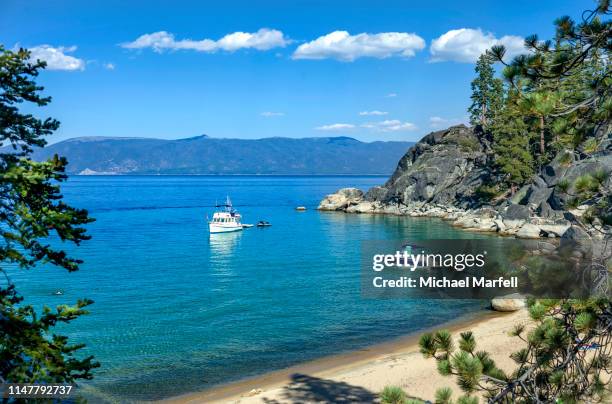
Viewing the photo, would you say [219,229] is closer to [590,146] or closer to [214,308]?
[214,308]

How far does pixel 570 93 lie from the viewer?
8852mm

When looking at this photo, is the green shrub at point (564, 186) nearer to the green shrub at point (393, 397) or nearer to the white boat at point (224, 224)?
the green shrub at point (393, 397)

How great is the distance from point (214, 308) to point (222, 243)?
29202mm

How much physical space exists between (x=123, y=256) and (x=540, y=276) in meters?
47.3

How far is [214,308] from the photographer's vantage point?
1289 inches

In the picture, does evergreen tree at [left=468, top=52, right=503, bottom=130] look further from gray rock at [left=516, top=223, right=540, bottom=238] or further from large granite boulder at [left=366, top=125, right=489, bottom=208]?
gray rock at [left=516, top=223, right=540, bottom=238]

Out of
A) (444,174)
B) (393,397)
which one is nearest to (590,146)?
(393,397)

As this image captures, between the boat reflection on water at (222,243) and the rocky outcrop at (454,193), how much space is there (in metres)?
29.3

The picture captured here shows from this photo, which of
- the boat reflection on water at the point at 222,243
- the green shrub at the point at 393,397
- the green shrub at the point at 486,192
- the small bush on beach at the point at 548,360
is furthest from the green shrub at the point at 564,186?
the green shrub at the point at 486,192

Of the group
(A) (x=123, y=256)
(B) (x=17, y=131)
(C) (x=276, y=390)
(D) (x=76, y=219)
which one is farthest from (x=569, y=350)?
(A) (x=123, y=256)

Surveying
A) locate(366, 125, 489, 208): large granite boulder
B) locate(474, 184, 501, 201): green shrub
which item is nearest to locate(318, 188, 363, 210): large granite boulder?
locate(366, 125, 489, 208): large granite boulder

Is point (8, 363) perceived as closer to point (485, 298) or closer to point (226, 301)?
point (226, 301)

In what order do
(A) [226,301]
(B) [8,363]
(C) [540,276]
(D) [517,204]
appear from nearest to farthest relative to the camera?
(B) [8,363], (C) [540,276], (A) [226,301], (D) [517,204]

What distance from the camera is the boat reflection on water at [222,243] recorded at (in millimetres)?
53869
